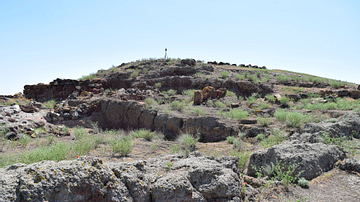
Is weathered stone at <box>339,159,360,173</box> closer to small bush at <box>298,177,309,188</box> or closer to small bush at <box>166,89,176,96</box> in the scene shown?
small bush at <box>298,177,309,188</box>

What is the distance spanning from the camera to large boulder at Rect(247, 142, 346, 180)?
3930mm

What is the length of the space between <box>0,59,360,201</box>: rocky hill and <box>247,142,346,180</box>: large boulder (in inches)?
0.8

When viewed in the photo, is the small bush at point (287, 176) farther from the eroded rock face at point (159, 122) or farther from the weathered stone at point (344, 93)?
the weathered stone at point (344, 93)

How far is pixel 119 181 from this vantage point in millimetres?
2486

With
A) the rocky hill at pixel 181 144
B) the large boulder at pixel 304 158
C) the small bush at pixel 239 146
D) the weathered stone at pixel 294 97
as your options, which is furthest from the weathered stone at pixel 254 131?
the weathered stone at pixel 294 97

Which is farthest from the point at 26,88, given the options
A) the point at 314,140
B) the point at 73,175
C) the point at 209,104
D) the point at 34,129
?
the point at 314,140

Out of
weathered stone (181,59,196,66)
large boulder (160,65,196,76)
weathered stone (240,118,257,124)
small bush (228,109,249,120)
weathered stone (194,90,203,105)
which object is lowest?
weathered stone (240,118,257,124)

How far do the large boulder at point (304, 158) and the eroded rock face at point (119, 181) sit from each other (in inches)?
48.5

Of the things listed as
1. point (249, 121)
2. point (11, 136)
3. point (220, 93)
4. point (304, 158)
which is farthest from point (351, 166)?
point (11, 136)

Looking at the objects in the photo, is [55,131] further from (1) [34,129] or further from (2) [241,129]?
(2) [241,129]

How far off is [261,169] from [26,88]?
1771 centimetres

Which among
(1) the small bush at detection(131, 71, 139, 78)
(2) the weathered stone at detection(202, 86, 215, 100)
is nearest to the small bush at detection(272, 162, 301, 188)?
(2) the weathered stone at detection(202, 86, 215, 100)

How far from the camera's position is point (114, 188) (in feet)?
7.74

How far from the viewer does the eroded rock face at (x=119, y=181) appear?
192 cm
